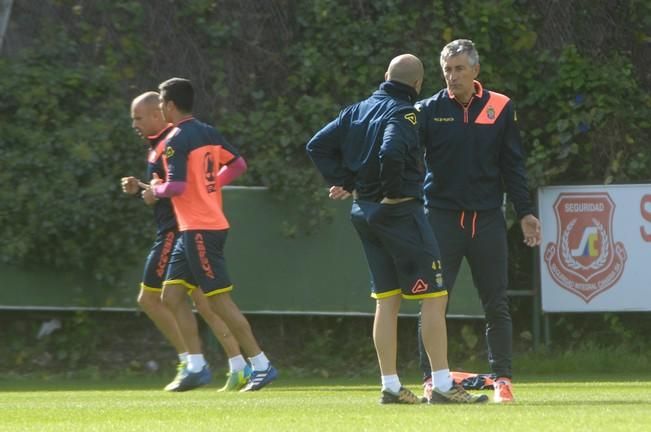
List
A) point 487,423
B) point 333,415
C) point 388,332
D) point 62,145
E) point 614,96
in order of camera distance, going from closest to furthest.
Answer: point 487,423, point 333,415, point 388,332, point 62,145, point 614,96

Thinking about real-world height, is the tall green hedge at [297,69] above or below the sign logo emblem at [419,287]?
above

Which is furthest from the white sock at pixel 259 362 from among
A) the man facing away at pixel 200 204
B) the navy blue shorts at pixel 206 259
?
the navy blue shorts at pixel 206 259

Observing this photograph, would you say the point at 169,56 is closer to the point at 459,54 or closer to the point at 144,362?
the point at 144,362

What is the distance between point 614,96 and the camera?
14883mm

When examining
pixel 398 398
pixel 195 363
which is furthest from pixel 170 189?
pixel 398 398

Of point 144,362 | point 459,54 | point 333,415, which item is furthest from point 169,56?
point 333,415

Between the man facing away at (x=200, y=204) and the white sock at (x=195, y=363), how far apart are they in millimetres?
64

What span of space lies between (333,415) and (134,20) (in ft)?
26.2

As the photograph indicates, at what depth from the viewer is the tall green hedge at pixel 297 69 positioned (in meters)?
14.2

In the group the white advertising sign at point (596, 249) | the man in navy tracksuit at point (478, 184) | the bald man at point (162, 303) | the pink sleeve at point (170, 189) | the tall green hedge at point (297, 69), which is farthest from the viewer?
the tall green hedge at point (297, 69)

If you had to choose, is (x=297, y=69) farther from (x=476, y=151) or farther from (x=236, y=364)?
(x=476, y=151)

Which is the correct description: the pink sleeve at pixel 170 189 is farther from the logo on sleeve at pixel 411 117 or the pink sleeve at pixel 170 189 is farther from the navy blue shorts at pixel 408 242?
the logo on sleeve at pixel 411 117

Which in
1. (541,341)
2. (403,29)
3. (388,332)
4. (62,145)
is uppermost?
(403,29)

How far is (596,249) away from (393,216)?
5562 millimetres
